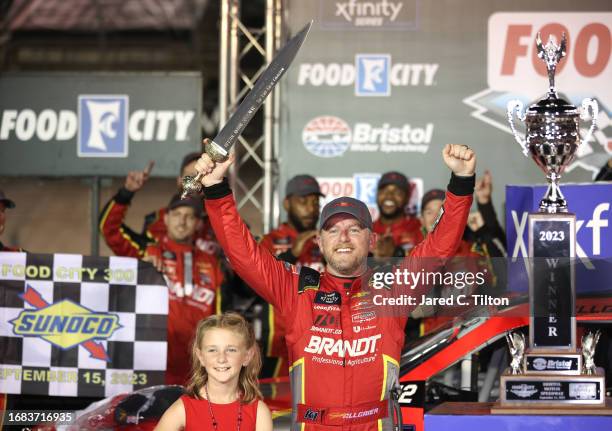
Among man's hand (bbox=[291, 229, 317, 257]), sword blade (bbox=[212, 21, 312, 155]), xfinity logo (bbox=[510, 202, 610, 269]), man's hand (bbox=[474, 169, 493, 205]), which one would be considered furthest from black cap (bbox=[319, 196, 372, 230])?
man's hand (bbox=[474, 169, 493, 205])

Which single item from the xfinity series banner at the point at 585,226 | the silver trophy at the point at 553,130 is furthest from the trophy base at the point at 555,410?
the silver trophy at the point at 553,130

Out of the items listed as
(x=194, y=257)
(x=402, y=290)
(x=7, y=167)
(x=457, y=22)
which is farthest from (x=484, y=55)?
(x=402, y=290)

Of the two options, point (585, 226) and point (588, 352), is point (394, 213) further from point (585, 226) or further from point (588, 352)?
point (588, 352)

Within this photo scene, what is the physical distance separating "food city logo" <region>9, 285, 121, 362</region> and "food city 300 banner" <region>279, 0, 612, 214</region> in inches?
126

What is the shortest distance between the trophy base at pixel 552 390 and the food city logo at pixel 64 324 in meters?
2.12

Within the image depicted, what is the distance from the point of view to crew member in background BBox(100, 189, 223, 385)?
6.81 m

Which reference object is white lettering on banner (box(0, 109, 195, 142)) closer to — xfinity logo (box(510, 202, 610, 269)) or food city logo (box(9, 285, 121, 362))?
food city logo (box(9, 285, 121, 362))

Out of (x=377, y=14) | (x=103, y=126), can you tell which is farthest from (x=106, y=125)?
(x=377, y=14)

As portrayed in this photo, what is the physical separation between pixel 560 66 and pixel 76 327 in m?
4.52

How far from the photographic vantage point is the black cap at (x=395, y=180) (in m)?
7.94

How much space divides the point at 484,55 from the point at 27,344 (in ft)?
14.5

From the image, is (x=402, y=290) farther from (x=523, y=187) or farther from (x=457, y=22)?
(x=457, y=22)

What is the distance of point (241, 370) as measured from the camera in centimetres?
420

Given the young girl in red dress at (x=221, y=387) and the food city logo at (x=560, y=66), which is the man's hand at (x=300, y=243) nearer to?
the food city logo at (x=560, y=66)
